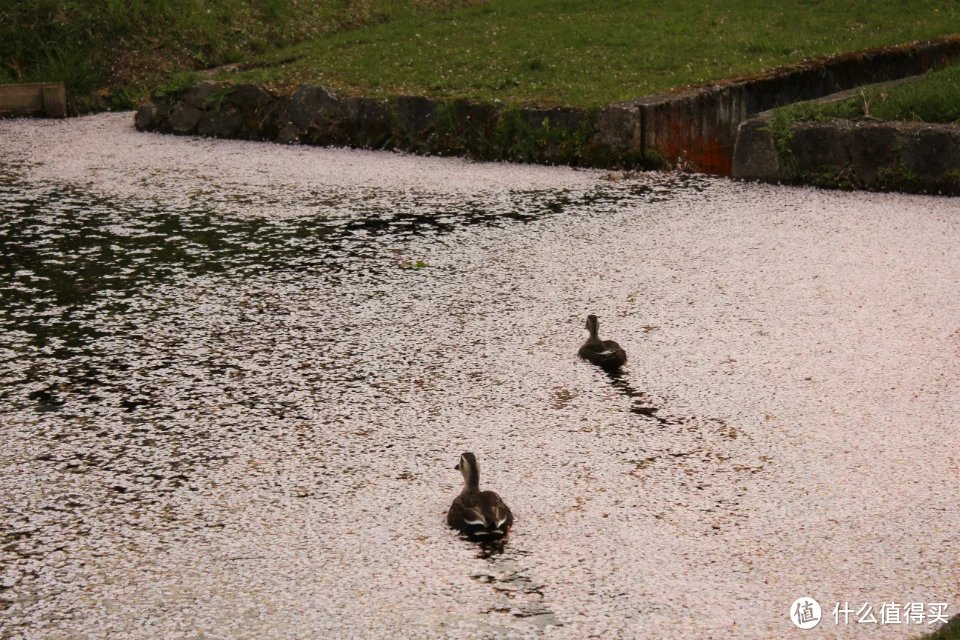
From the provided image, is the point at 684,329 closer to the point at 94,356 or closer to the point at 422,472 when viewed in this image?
the point at 422,472

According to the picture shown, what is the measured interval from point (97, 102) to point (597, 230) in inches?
209

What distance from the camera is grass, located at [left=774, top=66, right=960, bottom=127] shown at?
247 inches

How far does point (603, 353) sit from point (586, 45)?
256 inches

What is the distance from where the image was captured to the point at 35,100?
8.84 meters

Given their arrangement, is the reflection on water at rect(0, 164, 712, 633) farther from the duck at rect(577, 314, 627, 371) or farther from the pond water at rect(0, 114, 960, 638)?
the duck at rect(577, 314, 627, 371)

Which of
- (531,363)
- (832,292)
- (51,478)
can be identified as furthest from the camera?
(832,292)

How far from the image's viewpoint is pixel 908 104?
6.40 meters

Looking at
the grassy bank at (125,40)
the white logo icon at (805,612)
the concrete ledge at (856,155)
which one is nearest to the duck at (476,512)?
the white logo icon at (805,612)

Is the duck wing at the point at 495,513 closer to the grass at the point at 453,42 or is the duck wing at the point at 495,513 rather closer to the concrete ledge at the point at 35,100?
the grass at the point at 453,42

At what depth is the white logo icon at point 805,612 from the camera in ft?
7.46

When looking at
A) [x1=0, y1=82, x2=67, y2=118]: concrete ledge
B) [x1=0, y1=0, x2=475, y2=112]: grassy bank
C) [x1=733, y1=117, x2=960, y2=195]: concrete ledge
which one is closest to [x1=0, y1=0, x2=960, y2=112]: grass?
[x1=0, y1=0, x2=475, y2=112]: grassy bank

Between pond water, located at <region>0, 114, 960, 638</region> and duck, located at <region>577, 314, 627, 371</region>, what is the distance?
0.05 m

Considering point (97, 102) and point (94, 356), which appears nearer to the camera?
point (94, 356)

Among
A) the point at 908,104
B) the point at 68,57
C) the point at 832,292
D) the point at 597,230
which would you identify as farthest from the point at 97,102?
the point at 832,292
